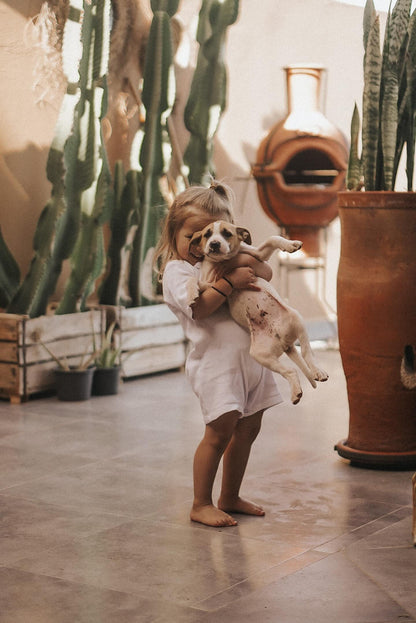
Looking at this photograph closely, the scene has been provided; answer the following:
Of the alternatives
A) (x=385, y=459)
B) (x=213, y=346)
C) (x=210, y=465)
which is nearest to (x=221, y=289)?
(x=213, y=346)

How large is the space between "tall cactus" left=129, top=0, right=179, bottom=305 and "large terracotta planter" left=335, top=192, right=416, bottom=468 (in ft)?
6.66

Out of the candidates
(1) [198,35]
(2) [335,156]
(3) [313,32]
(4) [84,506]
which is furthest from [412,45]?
(3) [313,32]

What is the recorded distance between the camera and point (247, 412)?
2.95 meters

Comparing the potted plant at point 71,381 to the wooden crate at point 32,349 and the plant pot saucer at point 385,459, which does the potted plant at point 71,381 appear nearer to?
the wooden crate at point 32,349

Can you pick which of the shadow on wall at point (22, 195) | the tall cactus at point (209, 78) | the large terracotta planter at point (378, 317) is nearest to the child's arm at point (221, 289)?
the large terracotta planter at point (378, 317)

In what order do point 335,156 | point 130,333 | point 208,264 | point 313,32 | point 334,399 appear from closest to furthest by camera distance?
1. point 208,264
2. point 334,399
3. point 130,333
4. point 335,156
5. point 313,32

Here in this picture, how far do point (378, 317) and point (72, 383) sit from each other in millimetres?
1850

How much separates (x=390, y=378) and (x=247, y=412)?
2.48 feet

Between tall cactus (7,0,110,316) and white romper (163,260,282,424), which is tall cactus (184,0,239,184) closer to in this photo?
tall cactus (7,0,110,316)

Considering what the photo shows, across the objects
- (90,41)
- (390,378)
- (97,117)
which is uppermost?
(90,41)

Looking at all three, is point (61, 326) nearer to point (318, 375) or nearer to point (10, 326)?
point (10, 326)

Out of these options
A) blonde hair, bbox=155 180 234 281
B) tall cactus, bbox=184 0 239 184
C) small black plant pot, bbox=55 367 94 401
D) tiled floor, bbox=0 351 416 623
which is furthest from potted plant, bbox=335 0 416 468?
tall cactus, bbox=184 0 239 184

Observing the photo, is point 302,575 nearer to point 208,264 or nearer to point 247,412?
point 247,412

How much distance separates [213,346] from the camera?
114 inches
